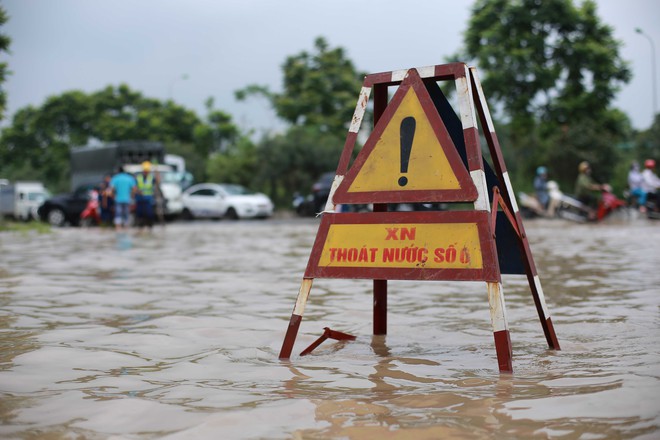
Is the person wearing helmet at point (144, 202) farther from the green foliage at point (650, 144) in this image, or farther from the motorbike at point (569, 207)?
the green foliage at point (650, 144)

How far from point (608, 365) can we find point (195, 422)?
190 cm

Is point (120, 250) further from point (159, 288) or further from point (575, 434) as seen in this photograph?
point (575, 434)

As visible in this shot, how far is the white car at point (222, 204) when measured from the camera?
102 feet

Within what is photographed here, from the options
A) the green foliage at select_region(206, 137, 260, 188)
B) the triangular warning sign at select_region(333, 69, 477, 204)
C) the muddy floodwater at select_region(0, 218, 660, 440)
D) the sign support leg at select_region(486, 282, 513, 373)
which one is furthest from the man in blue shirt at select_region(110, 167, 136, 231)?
the green foliage at select_region(206, 137, 260, 188)

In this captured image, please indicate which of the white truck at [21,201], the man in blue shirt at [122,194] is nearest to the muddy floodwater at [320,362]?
the man in blue shirt at [122,194]

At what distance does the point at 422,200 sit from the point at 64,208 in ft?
87.1

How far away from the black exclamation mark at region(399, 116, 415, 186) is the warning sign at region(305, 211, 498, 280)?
0.66 feet

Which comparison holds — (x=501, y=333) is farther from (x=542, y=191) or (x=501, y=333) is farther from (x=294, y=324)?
(x=542, y=191)

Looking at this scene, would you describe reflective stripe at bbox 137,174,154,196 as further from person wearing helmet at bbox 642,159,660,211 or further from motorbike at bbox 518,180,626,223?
person wearing helmet at bbox 642,159,660,211

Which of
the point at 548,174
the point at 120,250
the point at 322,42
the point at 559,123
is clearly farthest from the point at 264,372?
the point at 322,42

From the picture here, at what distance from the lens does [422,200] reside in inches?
152

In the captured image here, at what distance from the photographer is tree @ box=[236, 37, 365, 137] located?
44625 mm

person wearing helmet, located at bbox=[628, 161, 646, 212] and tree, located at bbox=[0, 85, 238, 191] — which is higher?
tree, located at bbox=[0, 85, 238, 191]

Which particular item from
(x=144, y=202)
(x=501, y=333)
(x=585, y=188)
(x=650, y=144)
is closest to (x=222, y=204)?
(x=144, y=202)
